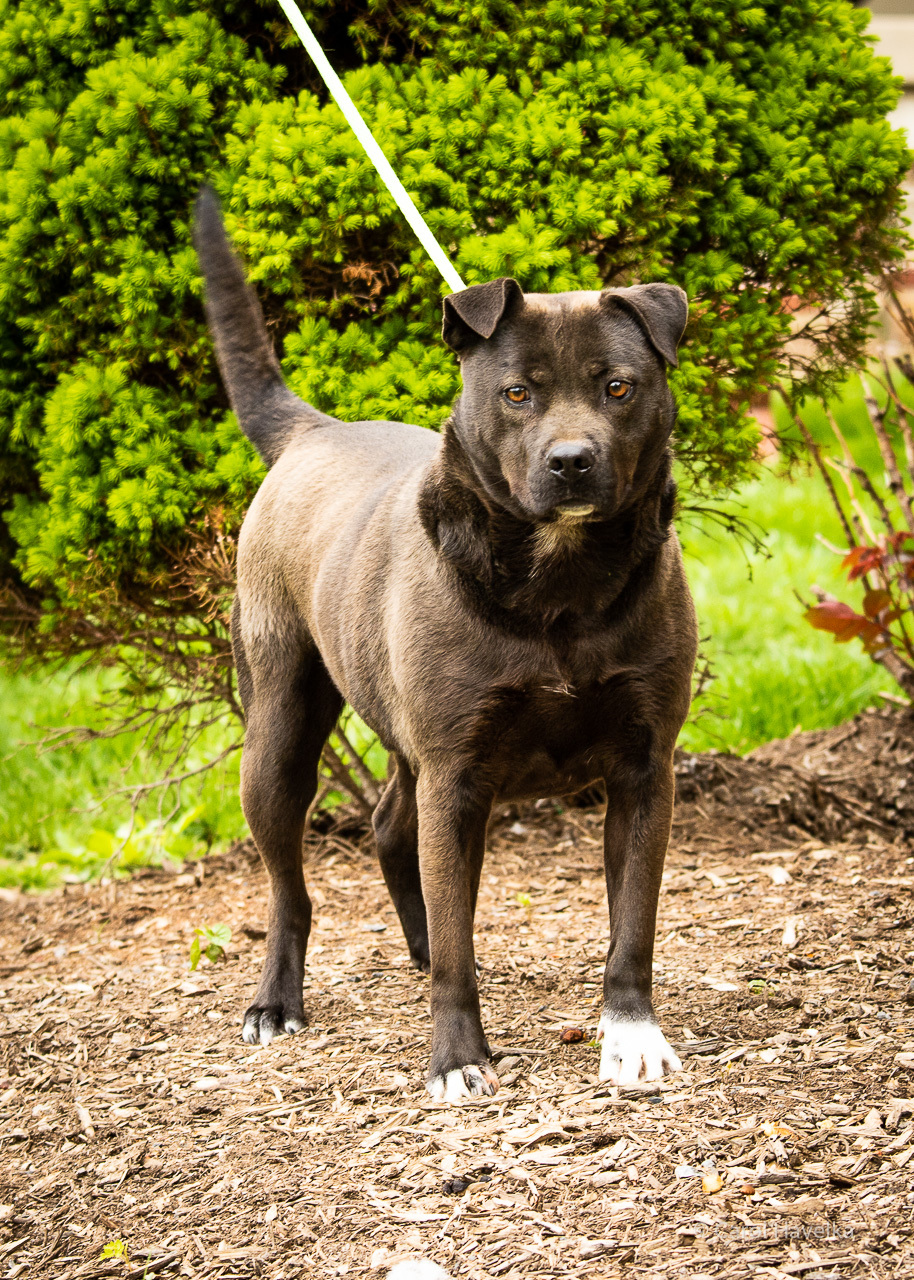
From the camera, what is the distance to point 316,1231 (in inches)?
103

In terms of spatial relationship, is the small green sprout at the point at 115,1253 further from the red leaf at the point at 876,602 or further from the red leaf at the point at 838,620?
the red leaf at the point at 876,602

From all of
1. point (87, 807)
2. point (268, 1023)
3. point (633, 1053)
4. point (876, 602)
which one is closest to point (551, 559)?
point (633, 1053)

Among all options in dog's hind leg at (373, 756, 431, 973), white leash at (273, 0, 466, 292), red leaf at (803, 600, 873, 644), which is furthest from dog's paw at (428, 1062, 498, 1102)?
red leaf at (803, 600, 873, 644)

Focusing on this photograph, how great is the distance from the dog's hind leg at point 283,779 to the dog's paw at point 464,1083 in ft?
2.66

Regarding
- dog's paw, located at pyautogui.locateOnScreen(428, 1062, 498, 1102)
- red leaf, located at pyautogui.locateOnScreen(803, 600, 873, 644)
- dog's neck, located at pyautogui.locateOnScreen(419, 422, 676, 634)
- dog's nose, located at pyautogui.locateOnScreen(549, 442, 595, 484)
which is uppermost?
dog's nose, located at pyautogui.locateOnScreen(549, 442, 595, 484)

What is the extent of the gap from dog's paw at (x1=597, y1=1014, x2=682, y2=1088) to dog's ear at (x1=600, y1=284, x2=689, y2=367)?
1543 mm

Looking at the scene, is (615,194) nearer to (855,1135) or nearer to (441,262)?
(441,262)

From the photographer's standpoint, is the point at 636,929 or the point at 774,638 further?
the point at 774,638

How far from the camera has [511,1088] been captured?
307 cm

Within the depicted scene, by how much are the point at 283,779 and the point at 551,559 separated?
1.25m

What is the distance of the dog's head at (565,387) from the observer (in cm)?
292

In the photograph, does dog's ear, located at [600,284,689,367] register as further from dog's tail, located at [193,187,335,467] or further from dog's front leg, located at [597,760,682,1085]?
dog's tail, located at [193,187,335,467]

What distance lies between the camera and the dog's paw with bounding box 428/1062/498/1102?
9.93ft

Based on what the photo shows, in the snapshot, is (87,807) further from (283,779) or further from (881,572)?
(881,572)
